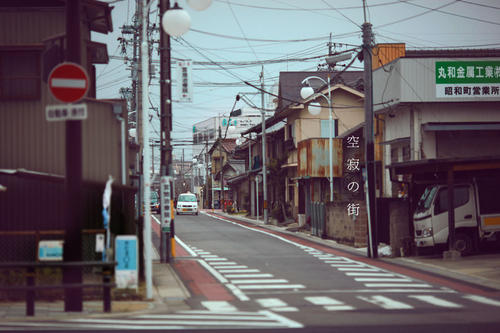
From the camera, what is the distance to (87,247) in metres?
15.5

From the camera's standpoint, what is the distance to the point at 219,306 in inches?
543

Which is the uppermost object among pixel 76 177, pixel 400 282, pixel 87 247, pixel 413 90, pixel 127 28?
pixel 127 28

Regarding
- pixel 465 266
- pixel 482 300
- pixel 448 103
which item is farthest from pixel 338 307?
pixel 448 103

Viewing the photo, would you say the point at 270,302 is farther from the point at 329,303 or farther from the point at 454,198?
the point at 454,198

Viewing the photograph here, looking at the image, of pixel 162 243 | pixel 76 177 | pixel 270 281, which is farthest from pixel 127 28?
pixel 76 177

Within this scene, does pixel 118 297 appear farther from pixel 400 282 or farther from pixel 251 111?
pixel 251 111

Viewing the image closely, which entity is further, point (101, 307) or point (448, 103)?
point (448, 103)

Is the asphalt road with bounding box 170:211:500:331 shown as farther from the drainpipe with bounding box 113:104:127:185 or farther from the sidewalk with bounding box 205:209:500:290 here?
the drainpipe with bounding box 113:104:127:185

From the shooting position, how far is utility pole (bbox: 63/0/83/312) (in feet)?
40.6

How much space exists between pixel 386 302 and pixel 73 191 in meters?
6.76

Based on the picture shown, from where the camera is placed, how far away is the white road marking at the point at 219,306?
13.3m

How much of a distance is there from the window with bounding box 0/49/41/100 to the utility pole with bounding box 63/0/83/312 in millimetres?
5339

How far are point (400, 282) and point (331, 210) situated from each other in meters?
14.9

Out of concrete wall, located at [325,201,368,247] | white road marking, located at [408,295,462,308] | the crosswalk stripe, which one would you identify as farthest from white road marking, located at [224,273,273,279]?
concrete wall, located at [325,201,368,247]
